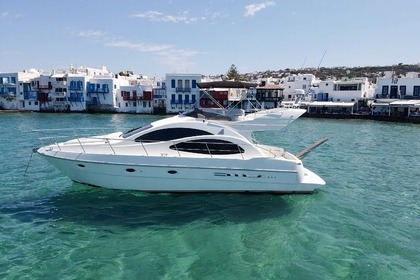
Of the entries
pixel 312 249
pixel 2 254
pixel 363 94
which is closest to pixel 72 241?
pixel 2 254

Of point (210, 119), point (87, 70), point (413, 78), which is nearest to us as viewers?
point (210, 119)

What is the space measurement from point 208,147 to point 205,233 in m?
3.10

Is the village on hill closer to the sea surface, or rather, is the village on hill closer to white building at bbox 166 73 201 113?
white building at bbox 166 73 201 113

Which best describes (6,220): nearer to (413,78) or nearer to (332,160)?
(332,160)

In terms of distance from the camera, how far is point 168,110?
58.4 metres

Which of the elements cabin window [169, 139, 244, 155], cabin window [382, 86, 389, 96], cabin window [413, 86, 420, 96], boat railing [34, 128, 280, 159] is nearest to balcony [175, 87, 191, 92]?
cabin window [382, 86, 389, 96]

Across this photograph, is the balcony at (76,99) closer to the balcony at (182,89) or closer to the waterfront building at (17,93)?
the waterfront building at (17,93)

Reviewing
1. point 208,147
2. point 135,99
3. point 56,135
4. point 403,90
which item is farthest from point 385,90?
point 208,147

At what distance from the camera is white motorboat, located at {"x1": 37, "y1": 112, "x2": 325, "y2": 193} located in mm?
10367

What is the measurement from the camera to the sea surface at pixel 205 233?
6953mm

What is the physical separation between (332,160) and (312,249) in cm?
1123

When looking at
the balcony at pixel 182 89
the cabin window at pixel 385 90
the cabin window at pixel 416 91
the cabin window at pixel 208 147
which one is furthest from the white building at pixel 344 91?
the cabin window at pixel 208 147

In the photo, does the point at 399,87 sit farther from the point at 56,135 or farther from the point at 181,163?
the point at 181,163

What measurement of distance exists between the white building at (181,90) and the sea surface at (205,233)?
44.9 m
